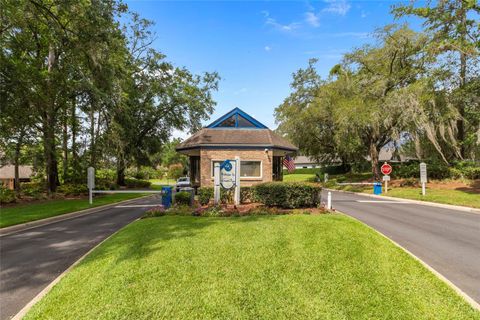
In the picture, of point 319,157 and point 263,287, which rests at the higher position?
point 319,157

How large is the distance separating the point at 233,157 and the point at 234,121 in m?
3.24

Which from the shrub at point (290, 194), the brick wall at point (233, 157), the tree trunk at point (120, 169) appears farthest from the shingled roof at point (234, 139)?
the tree trunk at point (120, 169)

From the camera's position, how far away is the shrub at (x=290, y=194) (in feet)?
39.8

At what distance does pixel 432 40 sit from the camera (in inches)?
813

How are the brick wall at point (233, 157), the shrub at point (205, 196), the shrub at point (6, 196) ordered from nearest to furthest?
the shrub at point (205, 196) → the shrub at point (6, 196) → the brick wall at point (233, 157)

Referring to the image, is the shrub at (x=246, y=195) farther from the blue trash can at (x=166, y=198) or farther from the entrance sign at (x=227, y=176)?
the blue trash can at (x=166, y=198)

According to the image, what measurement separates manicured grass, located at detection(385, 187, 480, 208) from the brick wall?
10009mm

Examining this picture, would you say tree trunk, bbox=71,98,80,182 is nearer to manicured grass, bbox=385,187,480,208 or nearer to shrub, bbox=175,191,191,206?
shrub, bbox=175,191,191,206

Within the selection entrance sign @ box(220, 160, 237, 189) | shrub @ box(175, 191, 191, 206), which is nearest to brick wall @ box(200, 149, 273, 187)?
shrub @ box(175, 191, 191, 206)

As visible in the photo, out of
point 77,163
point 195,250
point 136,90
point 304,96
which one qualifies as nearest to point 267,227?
point 195,250

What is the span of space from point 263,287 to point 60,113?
24.2m

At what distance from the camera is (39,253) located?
23.7 ft

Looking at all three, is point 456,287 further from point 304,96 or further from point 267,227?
point 304,96

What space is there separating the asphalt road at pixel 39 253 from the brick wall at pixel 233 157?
6.64 m
